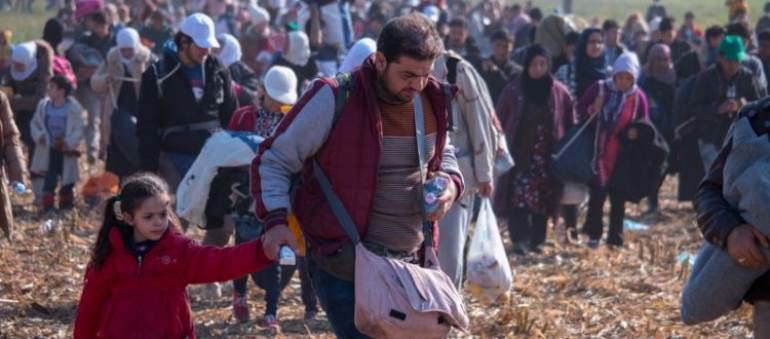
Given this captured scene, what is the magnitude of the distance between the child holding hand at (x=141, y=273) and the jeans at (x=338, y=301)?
480mm

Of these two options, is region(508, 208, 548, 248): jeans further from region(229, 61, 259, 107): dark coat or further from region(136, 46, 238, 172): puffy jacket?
region(136, 46, 238, 172): puffy jacket

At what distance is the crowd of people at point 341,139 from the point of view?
17.0 feet

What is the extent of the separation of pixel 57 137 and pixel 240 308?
5.42m

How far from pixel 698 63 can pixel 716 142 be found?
2346 mm

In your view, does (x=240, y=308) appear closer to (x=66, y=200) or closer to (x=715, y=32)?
(x=66, y=200)

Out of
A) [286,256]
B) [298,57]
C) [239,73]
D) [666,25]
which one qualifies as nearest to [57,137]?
[239,73]

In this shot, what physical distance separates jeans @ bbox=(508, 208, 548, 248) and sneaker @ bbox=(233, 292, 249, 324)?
402cm

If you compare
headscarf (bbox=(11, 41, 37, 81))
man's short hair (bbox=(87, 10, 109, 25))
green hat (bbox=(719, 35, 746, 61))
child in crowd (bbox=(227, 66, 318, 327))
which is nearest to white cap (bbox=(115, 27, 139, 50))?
headscarf (bbox=(11, 41, 37, 81))

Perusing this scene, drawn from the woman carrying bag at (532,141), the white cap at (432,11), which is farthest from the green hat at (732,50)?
the white cap at (432,11)

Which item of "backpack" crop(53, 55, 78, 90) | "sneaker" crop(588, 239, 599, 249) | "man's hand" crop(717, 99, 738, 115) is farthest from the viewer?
"backpack" crop(53, 55, 78, 90)

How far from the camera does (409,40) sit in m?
5.02

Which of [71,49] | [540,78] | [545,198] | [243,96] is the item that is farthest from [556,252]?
[71,49]

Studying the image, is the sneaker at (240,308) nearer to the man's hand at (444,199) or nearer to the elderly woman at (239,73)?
the elderly woman at (239,73)

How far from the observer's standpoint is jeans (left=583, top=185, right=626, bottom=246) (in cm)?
1243
